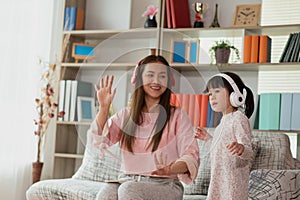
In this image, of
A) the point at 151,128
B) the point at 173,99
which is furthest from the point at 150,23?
the point at 151,128

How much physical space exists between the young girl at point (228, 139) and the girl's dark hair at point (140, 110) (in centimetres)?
29

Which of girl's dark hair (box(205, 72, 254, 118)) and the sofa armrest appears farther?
the sofa armrest

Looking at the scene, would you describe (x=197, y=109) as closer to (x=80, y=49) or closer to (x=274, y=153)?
(x=274, y=153)

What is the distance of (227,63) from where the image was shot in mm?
4207

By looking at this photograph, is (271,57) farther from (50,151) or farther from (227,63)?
(50,151)

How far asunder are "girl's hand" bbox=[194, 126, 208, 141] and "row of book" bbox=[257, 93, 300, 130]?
4.59 feet

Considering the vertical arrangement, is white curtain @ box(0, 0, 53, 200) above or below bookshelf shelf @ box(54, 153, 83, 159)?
above

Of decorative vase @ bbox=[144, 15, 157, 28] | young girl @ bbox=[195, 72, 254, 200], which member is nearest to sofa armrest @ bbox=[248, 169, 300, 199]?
young girl @ bbox=[195, 72, 254, 200]

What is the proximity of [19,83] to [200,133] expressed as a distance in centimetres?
218

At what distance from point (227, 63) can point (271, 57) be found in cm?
32

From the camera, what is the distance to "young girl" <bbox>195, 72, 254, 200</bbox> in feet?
9.36

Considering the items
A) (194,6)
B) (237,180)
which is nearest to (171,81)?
(237,180)

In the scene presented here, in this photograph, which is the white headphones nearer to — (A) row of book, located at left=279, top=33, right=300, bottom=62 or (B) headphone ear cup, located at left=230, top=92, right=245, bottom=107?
(B) headphone ear cup, located at left=230, top=92, right=245, bottom=107

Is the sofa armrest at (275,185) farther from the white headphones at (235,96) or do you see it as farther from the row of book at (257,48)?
the row of book at (257,48)
